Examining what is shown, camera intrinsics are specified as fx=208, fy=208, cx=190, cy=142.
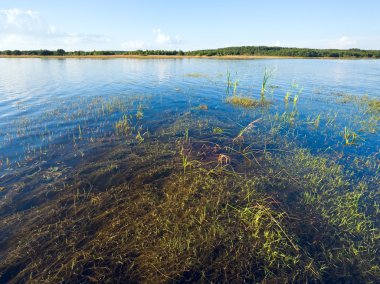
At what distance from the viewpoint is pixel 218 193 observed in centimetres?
789

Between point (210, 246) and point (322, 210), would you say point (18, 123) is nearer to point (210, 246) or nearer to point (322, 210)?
point (210, 246)

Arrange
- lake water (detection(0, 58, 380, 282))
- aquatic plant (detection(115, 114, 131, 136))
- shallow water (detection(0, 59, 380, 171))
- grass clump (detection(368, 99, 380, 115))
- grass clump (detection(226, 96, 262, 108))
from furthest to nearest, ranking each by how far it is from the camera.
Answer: grass clump (detection(226, 96, 262, 108)) < grass clump (detection(368, 99, 380, 115)) < aquatic plant (detection(115, 114, 131, 136)) < shallow water (detection(0, 59, 380, 171)) < lake water (detection(0, 58, 380, 282))

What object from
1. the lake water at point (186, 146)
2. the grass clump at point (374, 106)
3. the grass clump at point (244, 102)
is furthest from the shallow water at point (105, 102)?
the grass clump at point (374, 106)

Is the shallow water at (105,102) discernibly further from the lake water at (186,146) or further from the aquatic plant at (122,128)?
the aquatic plant at (122,128)

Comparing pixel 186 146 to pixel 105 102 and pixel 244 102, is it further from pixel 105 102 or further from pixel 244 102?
pixel 105 102

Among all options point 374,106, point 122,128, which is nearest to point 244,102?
point 374,106

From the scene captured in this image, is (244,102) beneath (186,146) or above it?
above

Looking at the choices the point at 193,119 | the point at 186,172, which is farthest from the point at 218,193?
the point at 193,119

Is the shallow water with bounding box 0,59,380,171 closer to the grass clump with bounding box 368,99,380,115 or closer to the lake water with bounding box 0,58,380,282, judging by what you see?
the lake water with bounding box 0,58,380,282

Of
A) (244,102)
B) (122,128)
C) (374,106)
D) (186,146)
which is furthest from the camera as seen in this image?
(244,102)

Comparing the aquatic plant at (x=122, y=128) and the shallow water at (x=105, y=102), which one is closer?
the shallow water at (x=105, y=102)

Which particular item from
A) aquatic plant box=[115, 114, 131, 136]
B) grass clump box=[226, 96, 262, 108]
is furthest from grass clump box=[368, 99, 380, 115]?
aquatic plant box=[115, 114, 131, 136]

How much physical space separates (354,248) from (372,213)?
2202mm

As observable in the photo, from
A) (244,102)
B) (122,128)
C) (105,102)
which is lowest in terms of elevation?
(122,128)
